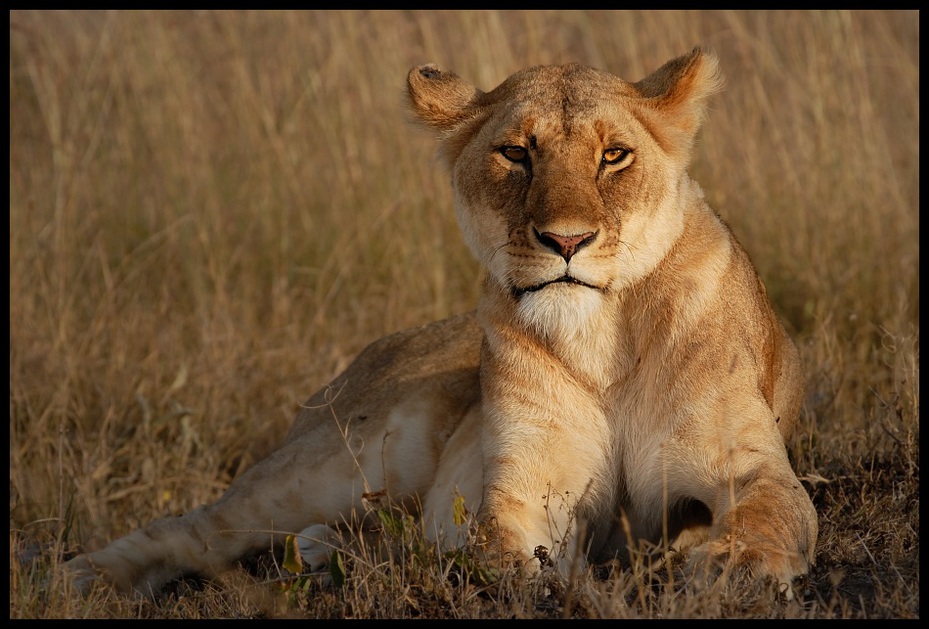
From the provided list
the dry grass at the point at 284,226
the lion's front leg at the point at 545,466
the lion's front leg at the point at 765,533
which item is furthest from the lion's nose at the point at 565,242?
the dry grass at the point at 284,226

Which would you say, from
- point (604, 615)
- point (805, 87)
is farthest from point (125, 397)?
point (805, 87)

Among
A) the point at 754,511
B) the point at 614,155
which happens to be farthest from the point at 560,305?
the point at 754,511

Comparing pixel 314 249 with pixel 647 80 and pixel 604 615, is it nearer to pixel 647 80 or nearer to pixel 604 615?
pixel 647 80

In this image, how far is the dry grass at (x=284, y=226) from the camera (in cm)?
497

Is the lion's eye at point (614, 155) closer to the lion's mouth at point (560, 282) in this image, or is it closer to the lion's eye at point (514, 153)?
the lion's eye at point (514, 153)

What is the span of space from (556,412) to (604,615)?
84cm

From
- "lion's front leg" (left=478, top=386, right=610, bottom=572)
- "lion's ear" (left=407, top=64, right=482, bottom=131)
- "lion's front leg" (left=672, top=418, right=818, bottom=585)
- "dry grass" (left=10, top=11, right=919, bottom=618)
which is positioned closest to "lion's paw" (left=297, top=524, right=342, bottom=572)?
"dry grass" (left=10, top=11, right=919, bottom=618)

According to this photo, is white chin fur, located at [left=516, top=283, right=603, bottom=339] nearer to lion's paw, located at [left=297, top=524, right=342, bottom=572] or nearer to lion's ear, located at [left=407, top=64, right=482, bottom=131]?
lion's ear, located at [left=407, top=64, right=482, bottom=131]

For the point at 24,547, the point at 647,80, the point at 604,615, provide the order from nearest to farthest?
the point at 604,615 < the point at 647,80 < the point at 24,547

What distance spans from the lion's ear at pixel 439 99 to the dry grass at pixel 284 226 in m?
1.48

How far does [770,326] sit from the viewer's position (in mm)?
3613

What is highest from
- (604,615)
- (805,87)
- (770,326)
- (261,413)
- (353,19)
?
(353,19)

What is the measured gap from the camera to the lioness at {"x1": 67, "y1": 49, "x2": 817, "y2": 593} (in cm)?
302

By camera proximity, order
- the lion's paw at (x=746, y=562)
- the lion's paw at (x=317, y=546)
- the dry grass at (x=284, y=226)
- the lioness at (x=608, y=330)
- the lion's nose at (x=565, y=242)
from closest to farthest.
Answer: the lion's paw at (x=746, y=562), the lion's nose at (x=565, y=242), the lioness at (x=608, y=330), the lion's paw at (x=317, y=546), the dry grass at (x=284, y=226)
